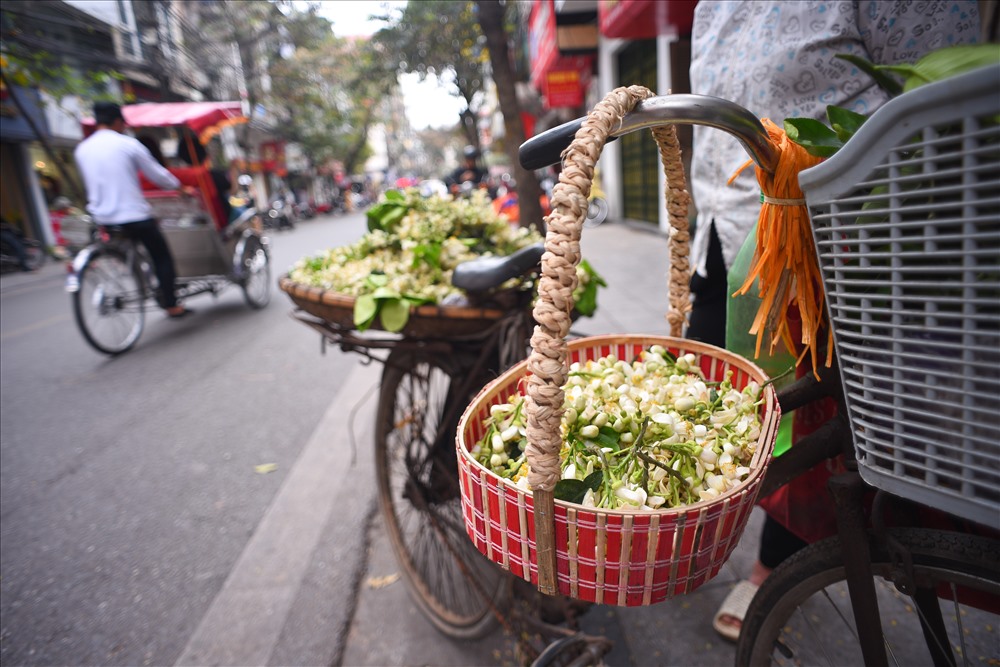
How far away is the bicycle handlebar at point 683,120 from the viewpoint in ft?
2.62

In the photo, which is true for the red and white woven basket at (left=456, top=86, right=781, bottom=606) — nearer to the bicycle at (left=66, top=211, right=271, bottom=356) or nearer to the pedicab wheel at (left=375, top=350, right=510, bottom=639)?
the pedicab wheel at (left=375, top=350, right=510, bottom=639)

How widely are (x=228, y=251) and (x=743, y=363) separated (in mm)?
5925

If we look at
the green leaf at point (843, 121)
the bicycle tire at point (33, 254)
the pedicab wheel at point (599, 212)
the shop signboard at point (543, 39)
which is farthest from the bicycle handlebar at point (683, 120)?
the pedicab wheel at point (599, 212)

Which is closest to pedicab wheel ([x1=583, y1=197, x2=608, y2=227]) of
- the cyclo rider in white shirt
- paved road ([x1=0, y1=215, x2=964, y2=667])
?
paved road ([x1=0, y1=215, x2=964, y2=667])

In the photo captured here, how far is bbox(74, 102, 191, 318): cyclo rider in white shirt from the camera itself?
15.0ft

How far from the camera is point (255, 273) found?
6.31m

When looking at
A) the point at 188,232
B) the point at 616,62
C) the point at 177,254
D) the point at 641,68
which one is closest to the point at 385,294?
the point at 188,232

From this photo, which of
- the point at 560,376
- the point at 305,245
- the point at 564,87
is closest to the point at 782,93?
the point at 560,376

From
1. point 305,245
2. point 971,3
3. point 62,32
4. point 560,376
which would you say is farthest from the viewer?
point 305,245

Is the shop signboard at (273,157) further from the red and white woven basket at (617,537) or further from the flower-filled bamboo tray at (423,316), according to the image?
the red and white woven basket at (617,537)

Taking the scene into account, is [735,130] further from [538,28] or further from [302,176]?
[302,176]

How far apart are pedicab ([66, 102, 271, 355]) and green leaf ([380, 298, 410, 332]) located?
3572mm

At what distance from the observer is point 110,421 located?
3443mm

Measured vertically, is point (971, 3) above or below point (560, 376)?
above
